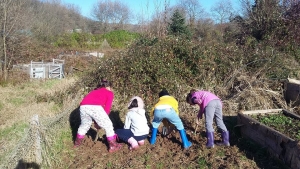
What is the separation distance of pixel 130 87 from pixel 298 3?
10846 mm

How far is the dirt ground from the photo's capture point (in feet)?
15.7

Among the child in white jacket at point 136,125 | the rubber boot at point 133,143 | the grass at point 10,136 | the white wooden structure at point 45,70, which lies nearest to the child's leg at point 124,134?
the child in white jacket at point 136,125

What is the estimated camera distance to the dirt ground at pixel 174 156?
15.7 feet

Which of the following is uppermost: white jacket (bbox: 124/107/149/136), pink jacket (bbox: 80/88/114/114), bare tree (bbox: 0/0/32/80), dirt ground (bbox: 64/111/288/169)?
bare tree (bbox: 0/0/32/80)

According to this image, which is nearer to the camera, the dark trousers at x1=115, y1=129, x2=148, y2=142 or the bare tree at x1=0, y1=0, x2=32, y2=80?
the dark trousers at x1=115, y1=129, x2=148, y2=142

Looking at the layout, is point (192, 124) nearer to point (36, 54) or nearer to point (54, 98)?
point (54, 98)

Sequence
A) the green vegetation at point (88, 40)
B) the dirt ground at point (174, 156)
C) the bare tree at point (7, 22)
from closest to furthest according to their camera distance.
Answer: the dirt ground at point (174, 156) → the bare tree at point (7, 22) → the green vegetation at point (88, 40)

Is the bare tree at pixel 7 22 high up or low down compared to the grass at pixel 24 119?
up

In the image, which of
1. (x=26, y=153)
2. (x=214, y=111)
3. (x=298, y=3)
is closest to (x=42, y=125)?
(x=26, y=153)

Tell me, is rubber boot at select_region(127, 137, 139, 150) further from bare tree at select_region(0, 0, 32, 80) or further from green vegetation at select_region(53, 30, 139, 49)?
green vegetation at select_region(53, 30, 139, 49)

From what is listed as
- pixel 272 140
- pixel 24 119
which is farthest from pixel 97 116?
pixel 272 140

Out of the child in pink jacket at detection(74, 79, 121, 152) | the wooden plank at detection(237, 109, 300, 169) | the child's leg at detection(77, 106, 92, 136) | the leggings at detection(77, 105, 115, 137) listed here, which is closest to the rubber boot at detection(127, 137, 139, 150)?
the child in pink jacket at detection(74, 79, 121, 152)

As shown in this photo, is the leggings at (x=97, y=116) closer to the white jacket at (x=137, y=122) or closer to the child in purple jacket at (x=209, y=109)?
the white jacket at (x=137, y=122)

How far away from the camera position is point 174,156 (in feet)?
16.9
